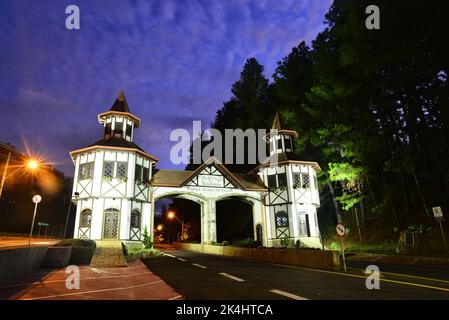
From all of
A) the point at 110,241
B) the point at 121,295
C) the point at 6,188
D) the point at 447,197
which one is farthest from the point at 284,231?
the point at 6,188

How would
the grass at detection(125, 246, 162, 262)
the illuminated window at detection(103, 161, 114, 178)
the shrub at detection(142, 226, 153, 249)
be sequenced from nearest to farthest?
the grass at detection(125, 246, 162, 262) → the shrub at detection(142, 226, 153, 249) → the illuminated window at detection(103, 161, 114, 178)

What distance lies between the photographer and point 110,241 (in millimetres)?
21188

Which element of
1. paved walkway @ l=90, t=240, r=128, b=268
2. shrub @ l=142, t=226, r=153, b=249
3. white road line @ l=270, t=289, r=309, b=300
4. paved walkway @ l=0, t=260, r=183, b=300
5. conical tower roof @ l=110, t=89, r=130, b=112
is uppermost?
conical tower roof @ l=110, t=89, r=130, b=112

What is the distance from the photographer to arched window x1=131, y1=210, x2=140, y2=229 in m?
23.2

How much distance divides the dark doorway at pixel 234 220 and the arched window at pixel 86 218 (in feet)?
63.5

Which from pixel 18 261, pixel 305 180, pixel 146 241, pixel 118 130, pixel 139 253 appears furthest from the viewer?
pixel 305 180

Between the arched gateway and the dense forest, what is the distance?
3848 millimetres

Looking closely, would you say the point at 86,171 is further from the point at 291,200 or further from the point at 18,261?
the point at 291,200

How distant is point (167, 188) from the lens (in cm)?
2578

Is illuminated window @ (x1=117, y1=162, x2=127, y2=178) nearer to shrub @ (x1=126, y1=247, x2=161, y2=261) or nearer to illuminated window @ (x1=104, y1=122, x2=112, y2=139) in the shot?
illuminated window @ (x1=104, y1=122, x2=112, y2=139)

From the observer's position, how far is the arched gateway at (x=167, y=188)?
22.5 m

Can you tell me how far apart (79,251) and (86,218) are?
775 cm

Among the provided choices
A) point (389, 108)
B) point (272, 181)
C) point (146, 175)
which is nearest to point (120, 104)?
point (146, 175)

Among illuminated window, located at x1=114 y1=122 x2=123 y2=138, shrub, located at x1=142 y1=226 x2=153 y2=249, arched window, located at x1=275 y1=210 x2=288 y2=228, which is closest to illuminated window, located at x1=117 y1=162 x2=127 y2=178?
illuminated window, located at x1=114 y1=122 x2=123 y2=138
